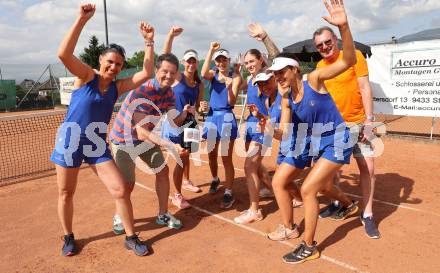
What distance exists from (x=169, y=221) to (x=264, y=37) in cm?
297

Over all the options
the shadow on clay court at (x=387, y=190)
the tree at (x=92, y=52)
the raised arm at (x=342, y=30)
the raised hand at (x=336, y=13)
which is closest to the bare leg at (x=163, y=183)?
the raised arm at (x=342, y=30)

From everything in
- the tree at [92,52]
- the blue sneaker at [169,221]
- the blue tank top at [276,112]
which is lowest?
the blue sneaker at [169,221]

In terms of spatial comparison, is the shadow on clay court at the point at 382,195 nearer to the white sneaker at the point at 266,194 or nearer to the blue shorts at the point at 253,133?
the white sneaker at the point at 266,194

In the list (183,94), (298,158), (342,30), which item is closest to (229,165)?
(183,94)

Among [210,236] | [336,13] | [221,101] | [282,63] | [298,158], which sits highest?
[336,13]

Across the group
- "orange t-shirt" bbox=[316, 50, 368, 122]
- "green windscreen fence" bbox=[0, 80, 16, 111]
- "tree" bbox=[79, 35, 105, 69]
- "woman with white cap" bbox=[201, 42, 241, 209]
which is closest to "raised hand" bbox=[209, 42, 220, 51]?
"woman with white cap" bbox=[201, 42, 241, 209]

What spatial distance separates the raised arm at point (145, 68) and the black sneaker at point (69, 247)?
1.88 metres

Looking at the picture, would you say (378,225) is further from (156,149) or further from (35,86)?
(35,86)

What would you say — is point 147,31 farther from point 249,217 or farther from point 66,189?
point 249,217

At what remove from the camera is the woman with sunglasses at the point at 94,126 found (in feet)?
12.7

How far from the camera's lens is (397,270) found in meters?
3.83

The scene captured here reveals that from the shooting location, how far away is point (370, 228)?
4672 millimetres

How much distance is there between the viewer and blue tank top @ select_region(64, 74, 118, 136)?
3.86 meters

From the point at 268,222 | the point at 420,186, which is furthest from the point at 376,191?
the point at 268,222
